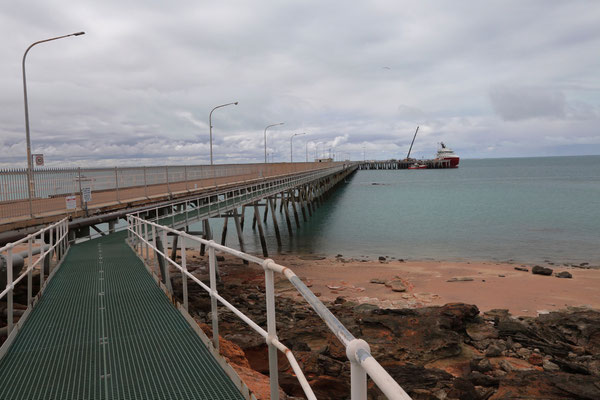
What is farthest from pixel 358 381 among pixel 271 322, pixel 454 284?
pixel 454 284

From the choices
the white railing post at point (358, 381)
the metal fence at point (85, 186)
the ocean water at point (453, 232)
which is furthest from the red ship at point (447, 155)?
the white railing post at point (358, 381)

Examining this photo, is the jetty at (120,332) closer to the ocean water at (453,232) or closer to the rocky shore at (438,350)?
the rocky shore at (438,350)

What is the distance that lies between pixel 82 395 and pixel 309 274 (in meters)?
16.0

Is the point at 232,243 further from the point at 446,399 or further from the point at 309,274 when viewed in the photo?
the point at 446,399

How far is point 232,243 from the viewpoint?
30.9 meters

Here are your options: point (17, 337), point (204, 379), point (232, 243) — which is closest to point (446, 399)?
point (204, 379)

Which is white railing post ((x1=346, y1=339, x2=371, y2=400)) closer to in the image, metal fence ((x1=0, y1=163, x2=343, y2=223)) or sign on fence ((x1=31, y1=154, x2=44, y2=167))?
metal fence ((x1=0, y1=163, x2=343, y2=223))

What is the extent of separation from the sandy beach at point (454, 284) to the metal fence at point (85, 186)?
7.37 metres

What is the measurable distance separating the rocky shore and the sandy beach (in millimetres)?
1665

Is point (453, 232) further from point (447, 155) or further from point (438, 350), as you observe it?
point (447, 155)

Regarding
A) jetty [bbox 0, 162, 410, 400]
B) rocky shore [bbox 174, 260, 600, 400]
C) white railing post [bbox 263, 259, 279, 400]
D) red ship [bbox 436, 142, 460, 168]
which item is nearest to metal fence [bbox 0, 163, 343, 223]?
jetty [bbox 0, 162, 410, 400]

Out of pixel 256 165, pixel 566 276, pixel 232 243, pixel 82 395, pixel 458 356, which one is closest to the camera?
pixel 82 395

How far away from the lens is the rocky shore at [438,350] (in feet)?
21.3

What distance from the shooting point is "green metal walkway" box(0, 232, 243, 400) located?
347 cm
